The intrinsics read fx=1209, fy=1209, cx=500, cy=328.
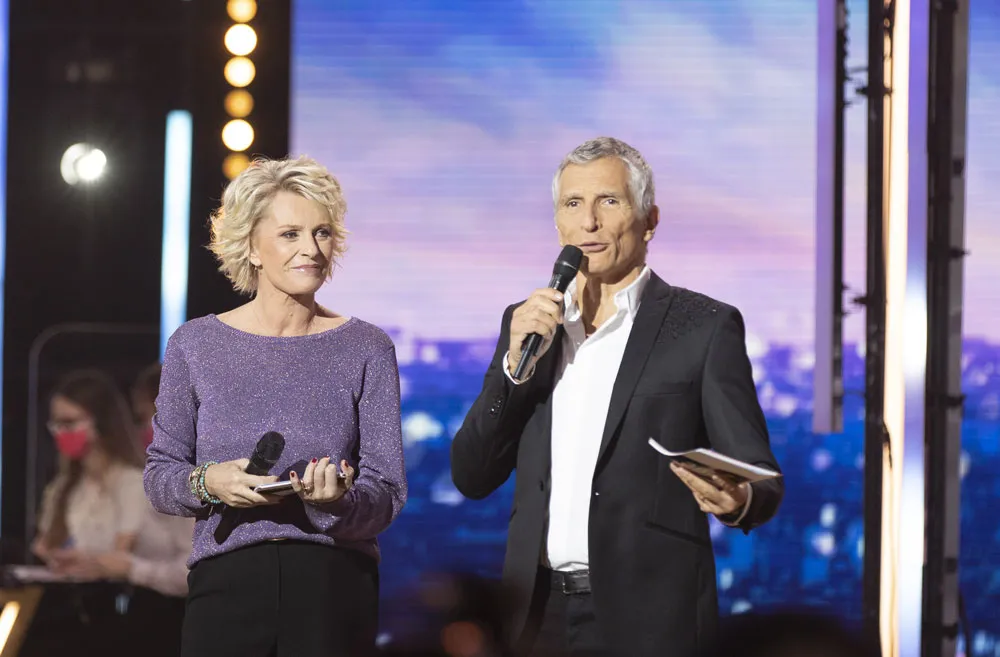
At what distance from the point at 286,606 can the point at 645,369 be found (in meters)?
0.72

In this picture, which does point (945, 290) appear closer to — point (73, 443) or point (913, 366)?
point (913, 366)

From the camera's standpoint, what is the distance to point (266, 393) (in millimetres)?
2086

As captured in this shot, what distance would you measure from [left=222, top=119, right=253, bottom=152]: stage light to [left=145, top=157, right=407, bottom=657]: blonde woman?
5.99 ft

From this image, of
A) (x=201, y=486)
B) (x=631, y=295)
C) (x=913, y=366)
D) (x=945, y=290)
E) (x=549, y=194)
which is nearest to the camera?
(x=201, y=486)

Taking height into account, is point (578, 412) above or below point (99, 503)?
above

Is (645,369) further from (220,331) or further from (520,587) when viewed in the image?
(220,331)

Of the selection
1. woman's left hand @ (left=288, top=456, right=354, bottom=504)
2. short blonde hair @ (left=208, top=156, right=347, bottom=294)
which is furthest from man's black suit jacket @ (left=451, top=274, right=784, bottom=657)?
short blonde hair @ (left=208, top=156, right=347, bottom=294)

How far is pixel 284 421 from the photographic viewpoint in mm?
2064

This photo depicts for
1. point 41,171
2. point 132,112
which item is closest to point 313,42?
point 132,112

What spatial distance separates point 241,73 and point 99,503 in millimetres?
1508

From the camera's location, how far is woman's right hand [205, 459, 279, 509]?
1.93m

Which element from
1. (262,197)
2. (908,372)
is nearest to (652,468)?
(262,197)

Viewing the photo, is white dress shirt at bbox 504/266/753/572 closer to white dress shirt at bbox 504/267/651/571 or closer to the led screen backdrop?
white dress shirt at bbox 504/267/651/571

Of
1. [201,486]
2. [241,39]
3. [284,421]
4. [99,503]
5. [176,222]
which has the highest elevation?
[241,39]
